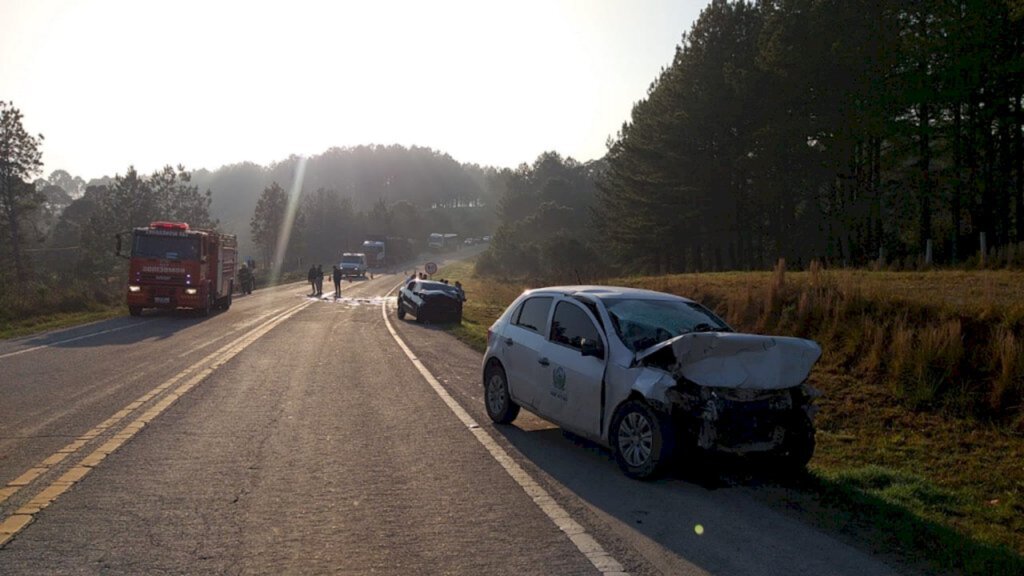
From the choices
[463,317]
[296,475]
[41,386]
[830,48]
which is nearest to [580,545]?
[296,475]

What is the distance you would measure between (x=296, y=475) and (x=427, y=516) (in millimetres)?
1727

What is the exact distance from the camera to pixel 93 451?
793cm

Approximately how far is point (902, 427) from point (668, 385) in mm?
5078

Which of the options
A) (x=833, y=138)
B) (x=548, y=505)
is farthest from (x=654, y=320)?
(x=833, y=138)

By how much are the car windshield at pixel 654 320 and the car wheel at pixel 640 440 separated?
0.68 metres

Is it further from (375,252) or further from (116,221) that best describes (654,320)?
(375,252)

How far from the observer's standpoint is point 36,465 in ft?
24.1

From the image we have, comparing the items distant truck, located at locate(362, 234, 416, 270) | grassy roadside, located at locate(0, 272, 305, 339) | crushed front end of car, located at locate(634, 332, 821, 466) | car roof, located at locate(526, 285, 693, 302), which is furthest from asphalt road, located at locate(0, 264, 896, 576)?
distant truck, located at locate(362, 234, 416, 270)

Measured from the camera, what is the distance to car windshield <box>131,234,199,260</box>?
90.5 ft

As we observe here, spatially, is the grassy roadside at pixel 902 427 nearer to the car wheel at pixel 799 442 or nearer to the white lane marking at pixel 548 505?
the car wheel at pixel 799 442

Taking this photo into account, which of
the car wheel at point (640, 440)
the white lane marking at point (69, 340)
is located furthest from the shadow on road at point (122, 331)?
the car wheel at point (640, 440)

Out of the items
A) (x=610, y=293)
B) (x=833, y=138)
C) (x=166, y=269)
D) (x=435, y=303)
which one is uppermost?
(x=833, y=138)

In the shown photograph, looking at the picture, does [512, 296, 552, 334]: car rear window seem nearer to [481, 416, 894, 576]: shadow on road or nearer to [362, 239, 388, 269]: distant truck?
[481, 416, 894, 576]: shadow on road

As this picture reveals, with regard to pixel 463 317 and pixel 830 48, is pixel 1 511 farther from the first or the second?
pixel 830 48
